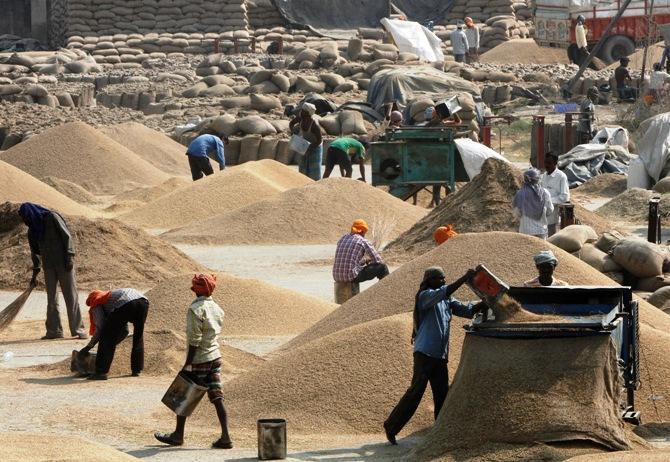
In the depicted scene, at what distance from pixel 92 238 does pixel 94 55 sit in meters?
24.5

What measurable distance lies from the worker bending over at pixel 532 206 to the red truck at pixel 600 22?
22.6m

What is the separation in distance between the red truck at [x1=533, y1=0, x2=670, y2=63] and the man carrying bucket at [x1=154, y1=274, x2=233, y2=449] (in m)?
28.0

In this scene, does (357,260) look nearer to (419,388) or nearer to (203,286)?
(203,286)

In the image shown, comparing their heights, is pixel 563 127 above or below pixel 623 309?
below

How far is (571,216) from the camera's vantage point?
16.9 meters

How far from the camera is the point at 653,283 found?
14883mm

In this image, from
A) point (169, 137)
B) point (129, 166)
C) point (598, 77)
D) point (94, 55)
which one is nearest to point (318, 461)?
point (129, 166)

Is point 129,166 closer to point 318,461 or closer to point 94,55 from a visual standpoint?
point 94,55

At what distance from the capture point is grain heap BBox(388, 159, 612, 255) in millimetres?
18266

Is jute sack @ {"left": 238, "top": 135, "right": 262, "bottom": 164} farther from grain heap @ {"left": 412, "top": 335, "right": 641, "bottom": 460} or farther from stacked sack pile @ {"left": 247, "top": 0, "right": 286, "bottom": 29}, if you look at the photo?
grain heap @ {"left": 412, "top": 335, "right": 641, "bottom": 460}

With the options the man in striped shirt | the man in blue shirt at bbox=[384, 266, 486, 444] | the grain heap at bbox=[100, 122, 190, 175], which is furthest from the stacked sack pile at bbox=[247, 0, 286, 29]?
the man in blue shirt at bbox=[384, 266, 486, 444]

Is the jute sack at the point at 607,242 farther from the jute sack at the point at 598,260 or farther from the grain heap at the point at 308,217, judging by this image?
the grain heap at the point at 308,217

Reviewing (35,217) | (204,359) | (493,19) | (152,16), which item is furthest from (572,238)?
(493,19)

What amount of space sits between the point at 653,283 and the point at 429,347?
559 cm
